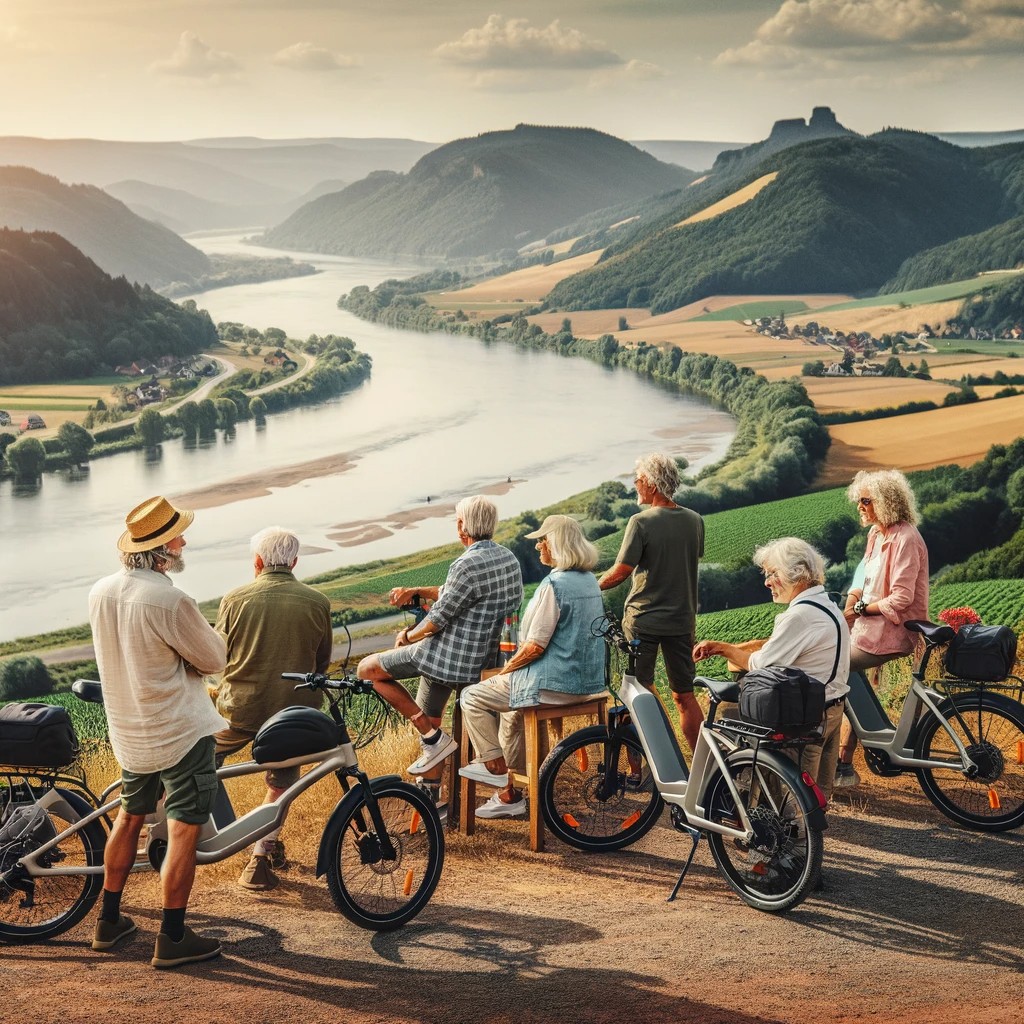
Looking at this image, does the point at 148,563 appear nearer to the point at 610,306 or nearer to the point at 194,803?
the point at 194,803

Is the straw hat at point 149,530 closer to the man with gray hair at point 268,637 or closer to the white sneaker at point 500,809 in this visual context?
the man with gray hair at point 268,637

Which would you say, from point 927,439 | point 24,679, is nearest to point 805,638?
point 927,439


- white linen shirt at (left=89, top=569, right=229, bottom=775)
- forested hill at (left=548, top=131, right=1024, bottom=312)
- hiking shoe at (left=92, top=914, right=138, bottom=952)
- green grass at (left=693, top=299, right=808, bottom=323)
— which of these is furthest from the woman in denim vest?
forested hill at (left=548, top=131, right=1024, bottom=312)

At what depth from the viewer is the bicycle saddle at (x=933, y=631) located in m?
5.64

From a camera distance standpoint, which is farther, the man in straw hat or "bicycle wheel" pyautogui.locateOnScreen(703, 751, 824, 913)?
"bicycle wheel" pyautogui.locateOnScreen(703, 751, 824, 913)

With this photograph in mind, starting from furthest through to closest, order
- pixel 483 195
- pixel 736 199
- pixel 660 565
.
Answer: pixel 483 195 → pixel 736 199 → pixel 660 565

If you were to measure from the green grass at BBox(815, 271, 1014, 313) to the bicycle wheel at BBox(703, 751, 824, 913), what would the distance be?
1676cm

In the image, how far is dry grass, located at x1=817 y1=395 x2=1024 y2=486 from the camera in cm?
1880

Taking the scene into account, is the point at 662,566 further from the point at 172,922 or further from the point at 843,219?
the point at 843,219

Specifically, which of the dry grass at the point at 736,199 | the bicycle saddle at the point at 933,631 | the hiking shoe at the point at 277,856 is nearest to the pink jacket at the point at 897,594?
the bicycle saddle at the point at 933,631

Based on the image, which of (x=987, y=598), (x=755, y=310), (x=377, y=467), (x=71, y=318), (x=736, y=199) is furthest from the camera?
(x=71, y=318)

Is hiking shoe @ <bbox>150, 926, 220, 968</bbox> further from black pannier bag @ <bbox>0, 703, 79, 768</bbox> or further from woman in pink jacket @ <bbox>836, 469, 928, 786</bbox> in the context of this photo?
woman in pink jacket @ <bbox>836, 469, 928, 786</bbox>

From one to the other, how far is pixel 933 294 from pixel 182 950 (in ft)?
59.8

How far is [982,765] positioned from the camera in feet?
18.3
